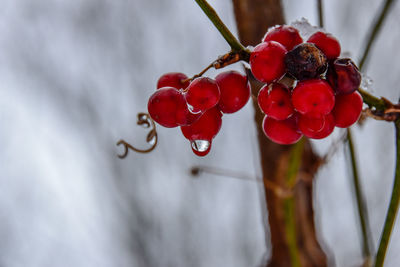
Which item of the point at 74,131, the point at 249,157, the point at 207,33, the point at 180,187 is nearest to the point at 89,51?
the point at 74,131

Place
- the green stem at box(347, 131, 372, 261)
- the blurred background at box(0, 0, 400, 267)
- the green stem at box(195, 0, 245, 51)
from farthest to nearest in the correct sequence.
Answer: the blurred background at box(0, 0, 400, 267) → the green stem at box(347, 131, 372, 261) → the green stem at box(195, 0, 245, 51)

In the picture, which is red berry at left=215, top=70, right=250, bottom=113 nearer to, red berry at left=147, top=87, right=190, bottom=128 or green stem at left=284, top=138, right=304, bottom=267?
red berry at left=147, top=87, right=190, bottom=128

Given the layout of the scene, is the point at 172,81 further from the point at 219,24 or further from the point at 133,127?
the point at 133,127

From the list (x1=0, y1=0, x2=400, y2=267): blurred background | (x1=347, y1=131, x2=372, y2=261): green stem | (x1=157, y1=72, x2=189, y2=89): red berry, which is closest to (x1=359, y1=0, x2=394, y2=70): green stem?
(x1=347, y1=131, x2=372, y2=261): green stem

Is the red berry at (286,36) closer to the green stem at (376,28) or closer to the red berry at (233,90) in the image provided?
the red berry at (233,90)

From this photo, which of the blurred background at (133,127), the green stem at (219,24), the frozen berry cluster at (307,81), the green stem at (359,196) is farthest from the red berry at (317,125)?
the blurred background at (133,127)

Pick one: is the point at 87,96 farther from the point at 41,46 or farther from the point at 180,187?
the point at 180,187
